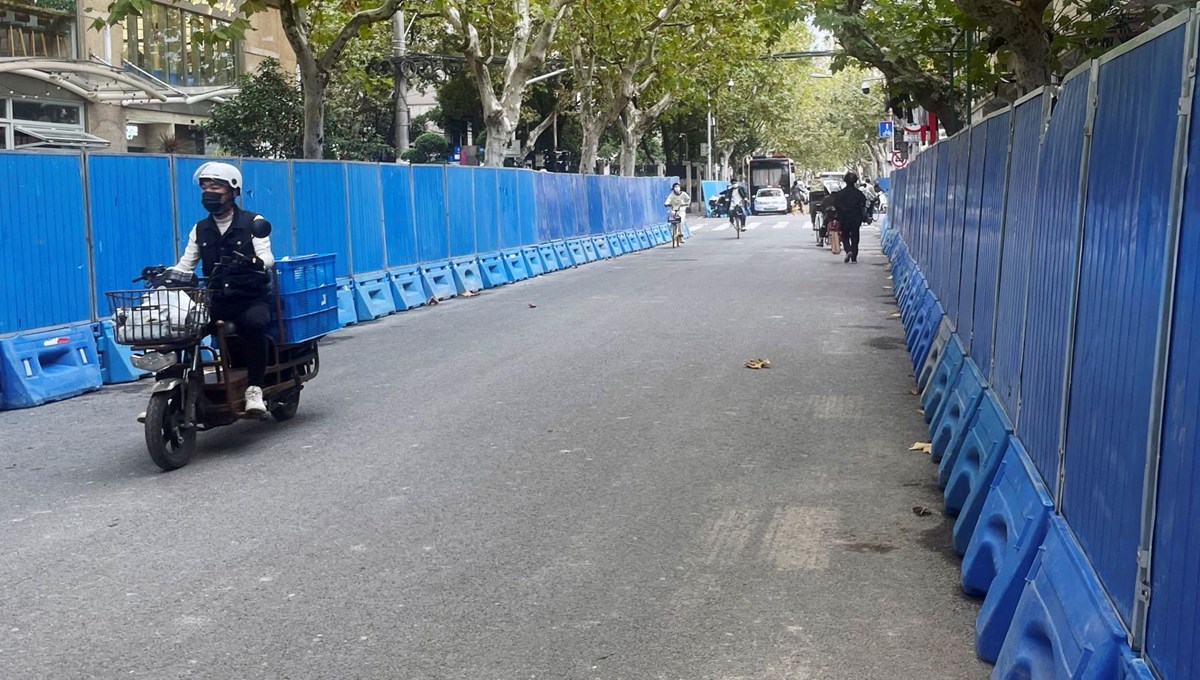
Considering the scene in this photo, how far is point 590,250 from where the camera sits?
101ft

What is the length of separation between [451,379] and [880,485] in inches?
194

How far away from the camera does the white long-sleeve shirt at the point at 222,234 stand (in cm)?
852

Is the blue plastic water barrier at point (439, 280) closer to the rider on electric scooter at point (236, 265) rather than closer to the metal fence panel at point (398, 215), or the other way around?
the metal fence panel at point (398, 215)

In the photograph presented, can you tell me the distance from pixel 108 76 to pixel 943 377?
22.5 meters

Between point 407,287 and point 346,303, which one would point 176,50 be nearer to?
point 407,287

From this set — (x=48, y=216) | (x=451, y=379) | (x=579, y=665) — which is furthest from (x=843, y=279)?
(x=579, y=665)

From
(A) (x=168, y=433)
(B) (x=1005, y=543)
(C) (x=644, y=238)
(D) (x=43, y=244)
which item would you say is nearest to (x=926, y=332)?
(A) (x=168, y=433)

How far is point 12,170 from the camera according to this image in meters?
11.1

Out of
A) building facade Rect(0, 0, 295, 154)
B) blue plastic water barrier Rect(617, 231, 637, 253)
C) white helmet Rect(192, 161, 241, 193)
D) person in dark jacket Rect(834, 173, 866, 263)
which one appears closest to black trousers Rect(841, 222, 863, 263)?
person in dark jacket Rect(834, 173, 866, 263)

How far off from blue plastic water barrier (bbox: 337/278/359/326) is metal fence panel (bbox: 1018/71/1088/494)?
1164 centimetres

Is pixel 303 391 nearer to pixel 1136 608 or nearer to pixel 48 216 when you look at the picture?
pixel 48 216

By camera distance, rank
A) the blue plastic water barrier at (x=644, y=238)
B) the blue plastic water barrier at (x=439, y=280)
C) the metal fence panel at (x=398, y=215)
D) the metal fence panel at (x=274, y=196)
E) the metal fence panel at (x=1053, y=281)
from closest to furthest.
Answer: the metal fence panel at (x=1053, y=281)
the metal fence panel at (x=274, y=196)
the metal fence panel at (x=398, y=215)
the blue plastic water barrier at (x=439, y=280)
the blue plastic water barrier at (x=644, y=238)

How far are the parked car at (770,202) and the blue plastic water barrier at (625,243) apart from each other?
31595 mm

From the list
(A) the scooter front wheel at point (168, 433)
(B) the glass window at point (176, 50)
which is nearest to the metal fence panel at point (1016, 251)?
(A) the scooter front wheel at point (168, 433)
